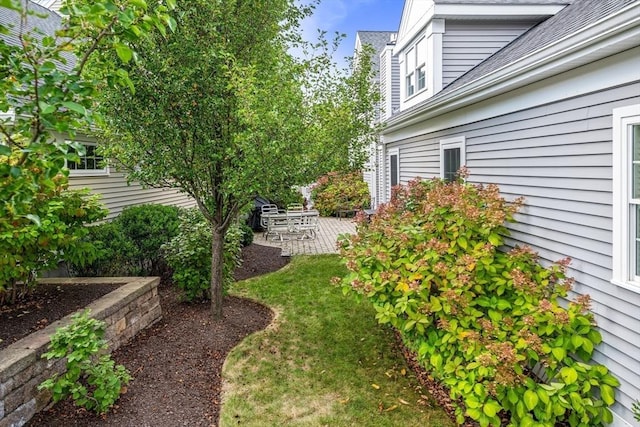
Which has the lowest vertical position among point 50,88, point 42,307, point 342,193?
point 42,307

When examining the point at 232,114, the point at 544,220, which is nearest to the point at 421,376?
the point at 544,220

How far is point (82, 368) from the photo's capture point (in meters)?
3.93

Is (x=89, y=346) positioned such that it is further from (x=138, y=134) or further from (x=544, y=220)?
(x=544, y=220)

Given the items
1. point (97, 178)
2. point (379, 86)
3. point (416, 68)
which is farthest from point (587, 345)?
point (97, 178)

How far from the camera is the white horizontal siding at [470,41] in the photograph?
28.3ft

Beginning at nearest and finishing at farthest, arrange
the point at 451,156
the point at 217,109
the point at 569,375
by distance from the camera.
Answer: the point at 569,375 → the point at 217,109 → the point at 451,156

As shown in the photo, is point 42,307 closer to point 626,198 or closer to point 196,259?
point 196,259

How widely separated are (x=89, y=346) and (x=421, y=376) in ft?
11.6

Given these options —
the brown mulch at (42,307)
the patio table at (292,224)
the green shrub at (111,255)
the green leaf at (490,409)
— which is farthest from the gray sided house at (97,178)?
the green leaf at (490,409)

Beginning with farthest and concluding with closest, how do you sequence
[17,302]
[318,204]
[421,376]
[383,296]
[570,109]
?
[318,204]
[17,302]
[421,376]
[383,296]
[570,109]

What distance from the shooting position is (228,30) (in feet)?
19.1

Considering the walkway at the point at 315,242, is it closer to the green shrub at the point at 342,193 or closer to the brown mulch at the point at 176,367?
the green shrub at the point at 342,193

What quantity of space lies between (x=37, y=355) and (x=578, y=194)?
5220 mm

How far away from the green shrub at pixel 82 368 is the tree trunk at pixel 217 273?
238cm
